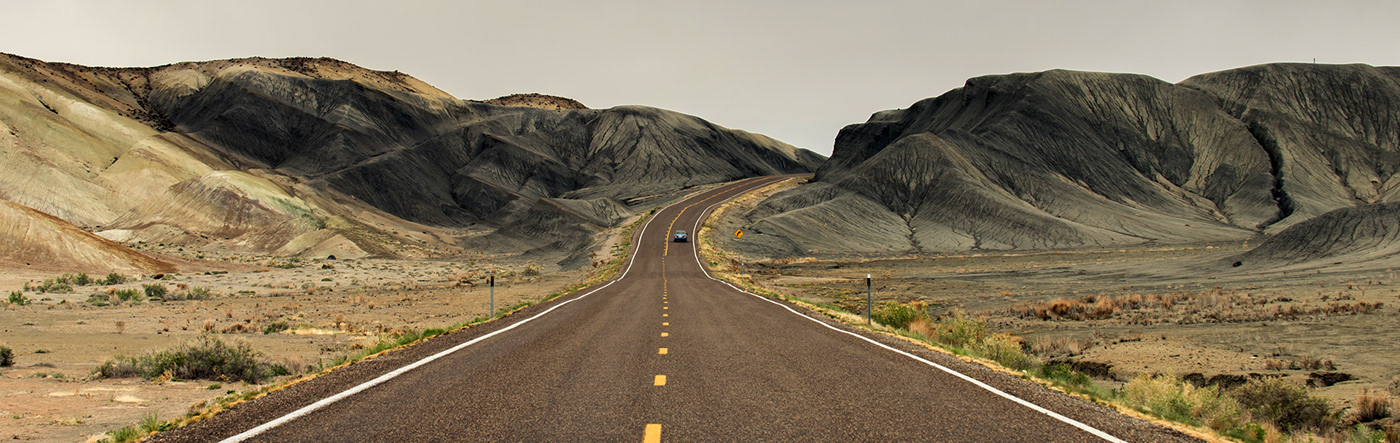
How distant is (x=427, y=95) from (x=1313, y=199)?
493 ft

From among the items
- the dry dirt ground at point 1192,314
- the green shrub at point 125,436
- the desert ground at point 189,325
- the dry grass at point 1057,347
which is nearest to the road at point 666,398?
the green shrub at point 125,436

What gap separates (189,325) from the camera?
19500 millimetres

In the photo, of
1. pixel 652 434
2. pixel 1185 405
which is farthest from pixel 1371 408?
pixel 652 434

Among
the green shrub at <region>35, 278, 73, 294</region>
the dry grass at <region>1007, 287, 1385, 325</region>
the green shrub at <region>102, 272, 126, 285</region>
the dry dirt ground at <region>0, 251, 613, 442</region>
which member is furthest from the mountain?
the green shrub at <region>102, 272, 126, 285</region>

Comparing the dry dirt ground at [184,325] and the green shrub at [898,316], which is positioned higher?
the green shrub at [898,316]

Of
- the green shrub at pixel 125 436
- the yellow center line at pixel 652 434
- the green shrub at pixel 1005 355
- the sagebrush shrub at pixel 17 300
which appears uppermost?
the yellow center line at pixel 652 434

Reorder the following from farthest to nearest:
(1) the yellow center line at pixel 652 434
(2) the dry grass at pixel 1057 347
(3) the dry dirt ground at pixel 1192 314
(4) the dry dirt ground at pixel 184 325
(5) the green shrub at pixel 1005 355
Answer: (2) the dry grass at pixel 1057 347, (3) the dry dirt ground at pixel 1192 314, (5) the green shrub at pixel 1005 355, (4) the dry dirt ground at pixel 184 325, (1) the yellow center line at pixel 652 434

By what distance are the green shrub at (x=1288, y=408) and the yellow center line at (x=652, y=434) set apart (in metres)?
8.23

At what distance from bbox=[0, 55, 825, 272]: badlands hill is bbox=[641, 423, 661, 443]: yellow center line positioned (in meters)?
50.1

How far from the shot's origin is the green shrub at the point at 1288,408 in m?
8.95

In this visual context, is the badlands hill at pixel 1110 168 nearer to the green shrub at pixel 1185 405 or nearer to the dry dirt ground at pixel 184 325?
the dry dirt ground at pixel 184 325

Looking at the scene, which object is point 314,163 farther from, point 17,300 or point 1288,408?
point 1288,408

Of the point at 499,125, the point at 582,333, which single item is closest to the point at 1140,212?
the point at 582,333

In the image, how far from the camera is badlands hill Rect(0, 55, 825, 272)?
2751 inches
